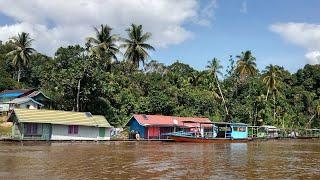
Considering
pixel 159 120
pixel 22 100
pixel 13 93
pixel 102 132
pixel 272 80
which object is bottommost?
pixel 102 132

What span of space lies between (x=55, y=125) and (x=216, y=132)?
78.1 feet

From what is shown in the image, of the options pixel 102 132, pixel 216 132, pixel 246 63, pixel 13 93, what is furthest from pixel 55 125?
pixel 246 63

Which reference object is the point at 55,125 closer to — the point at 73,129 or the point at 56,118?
the point at 56,118

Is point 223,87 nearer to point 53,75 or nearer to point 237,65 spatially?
point 237,65

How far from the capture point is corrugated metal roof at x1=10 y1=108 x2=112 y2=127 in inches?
1674

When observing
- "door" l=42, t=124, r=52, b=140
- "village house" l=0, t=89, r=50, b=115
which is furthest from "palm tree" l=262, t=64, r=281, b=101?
"door" l=42, t=124, r=52, b=140

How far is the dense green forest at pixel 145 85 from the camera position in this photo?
55406 millimetres

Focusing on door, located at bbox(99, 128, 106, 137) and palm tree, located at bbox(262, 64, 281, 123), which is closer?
door, located at bbox(99, 128, 106, 137)

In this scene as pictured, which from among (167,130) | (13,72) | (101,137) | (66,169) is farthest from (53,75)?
(66,169)

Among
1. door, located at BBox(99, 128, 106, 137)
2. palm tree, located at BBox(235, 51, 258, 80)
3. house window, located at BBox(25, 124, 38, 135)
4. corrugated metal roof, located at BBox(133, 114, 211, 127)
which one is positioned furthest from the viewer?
palm tree, located at BBox(235, 51, 258, 80)

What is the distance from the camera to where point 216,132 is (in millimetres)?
59188

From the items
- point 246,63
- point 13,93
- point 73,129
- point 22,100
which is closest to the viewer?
Result: point 73,129

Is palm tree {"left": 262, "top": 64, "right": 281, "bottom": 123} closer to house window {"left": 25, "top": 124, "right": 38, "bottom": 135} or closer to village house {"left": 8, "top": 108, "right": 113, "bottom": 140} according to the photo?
village house {"left": 8, "top": 108, "right": 113, "bottom": 140}

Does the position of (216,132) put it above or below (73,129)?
below
